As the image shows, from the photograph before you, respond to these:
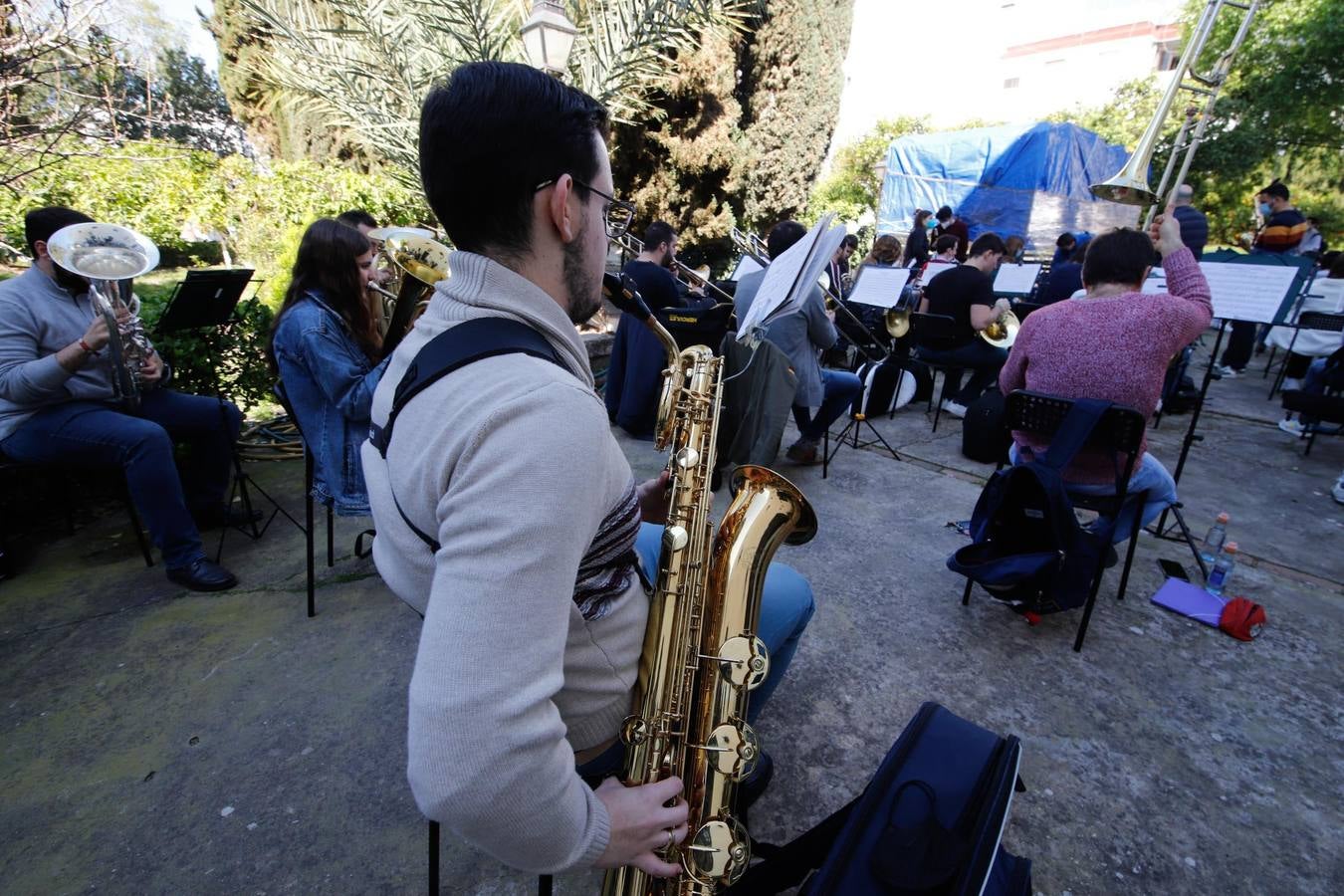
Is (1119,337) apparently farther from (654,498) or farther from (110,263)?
(110,263)

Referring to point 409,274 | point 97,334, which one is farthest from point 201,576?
point 409,274

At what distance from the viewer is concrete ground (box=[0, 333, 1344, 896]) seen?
1.71 meters

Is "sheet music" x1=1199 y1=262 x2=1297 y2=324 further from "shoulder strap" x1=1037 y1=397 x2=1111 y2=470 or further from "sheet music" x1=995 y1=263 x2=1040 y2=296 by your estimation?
"sheet music" x1=995 y1=263 x2=1040 y2=296

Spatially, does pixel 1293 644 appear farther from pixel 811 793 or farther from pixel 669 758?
pixel 669 758

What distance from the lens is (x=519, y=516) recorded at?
0.70m

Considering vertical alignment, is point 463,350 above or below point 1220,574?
above

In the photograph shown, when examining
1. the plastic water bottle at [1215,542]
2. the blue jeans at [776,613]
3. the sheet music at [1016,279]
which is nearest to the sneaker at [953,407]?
the sheet music at [1016,279]

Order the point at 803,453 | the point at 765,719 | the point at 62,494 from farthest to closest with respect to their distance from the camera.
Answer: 1. the point at 803,453
2. the point at 62,494
3. the point at 765,719

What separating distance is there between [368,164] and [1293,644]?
12809 millimetres

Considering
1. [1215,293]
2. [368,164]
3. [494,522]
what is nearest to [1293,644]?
[1215,293]

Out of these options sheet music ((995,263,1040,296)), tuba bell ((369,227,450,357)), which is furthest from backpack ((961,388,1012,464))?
tuba bell ((369,227,450,357))

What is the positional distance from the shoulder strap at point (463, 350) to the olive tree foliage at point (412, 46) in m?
5.35

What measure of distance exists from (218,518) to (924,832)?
3779mm

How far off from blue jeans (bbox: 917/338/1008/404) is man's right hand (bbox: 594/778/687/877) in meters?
5.41
